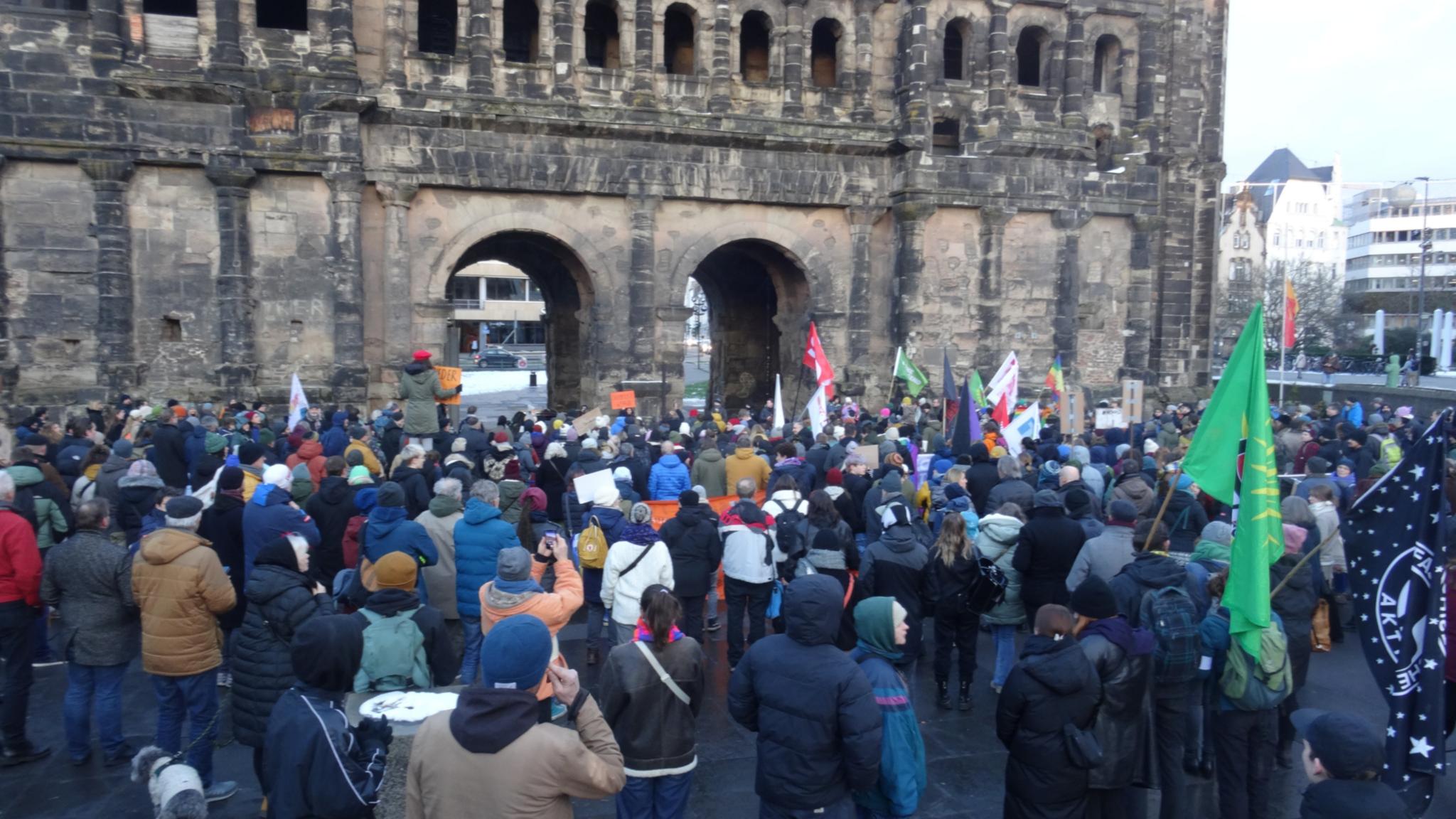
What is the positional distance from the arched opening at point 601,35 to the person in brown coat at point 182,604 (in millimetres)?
17606

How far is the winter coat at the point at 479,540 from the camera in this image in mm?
7316

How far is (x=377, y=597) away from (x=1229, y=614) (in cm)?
517

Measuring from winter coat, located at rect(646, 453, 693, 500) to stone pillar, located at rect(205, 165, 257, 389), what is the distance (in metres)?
10.7

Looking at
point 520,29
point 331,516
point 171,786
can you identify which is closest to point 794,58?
point 520,29

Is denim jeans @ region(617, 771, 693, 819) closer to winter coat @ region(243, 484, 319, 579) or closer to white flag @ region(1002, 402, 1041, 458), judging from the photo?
winter coat @ region(243, 484, 319, 579)

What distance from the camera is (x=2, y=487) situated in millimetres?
6738

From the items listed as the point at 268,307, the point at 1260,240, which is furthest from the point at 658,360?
the point at 1260,240

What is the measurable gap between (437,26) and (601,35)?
3687 millimetres

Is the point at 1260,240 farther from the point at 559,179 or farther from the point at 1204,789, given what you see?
the point at 1204,789

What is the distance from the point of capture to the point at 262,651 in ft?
18.0

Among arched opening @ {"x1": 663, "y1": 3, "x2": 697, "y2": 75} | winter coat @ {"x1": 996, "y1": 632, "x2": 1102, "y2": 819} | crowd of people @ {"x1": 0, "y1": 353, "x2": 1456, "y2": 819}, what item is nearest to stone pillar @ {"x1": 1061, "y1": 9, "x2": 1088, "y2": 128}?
arched opening @ {"x1": 663, "y1": 3, "x2": 697, "y2": 75}

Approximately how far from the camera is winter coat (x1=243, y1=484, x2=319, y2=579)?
7.43 meters

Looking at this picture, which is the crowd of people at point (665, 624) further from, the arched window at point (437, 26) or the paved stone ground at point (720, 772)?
the arched window at point (437, 26)

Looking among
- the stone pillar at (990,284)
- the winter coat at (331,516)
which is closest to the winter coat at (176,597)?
the winter coat at (331,516)
